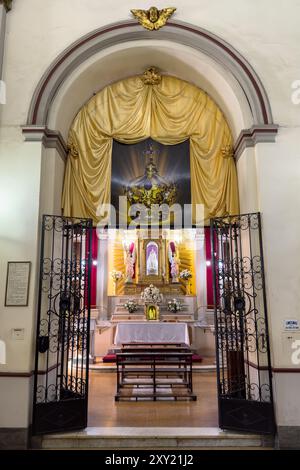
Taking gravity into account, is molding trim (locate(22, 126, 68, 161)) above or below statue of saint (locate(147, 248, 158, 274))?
above

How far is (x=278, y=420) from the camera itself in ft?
14.9

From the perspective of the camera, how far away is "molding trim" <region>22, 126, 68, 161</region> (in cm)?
527

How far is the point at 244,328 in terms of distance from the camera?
502cm

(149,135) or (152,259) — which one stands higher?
(149,135)

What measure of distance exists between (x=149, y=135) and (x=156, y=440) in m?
4.53

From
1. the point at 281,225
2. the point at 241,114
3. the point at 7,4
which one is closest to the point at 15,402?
the point at 281,225

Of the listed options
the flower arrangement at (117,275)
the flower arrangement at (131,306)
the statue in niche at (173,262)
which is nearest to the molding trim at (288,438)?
the flower arrangement at (131,306)

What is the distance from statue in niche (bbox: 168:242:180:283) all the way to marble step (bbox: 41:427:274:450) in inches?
269

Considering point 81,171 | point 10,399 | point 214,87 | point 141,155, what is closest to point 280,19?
point 214,87

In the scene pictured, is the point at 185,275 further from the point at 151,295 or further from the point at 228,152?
the point at 228,152

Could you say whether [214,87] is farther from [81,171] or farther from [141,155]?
[81,171]

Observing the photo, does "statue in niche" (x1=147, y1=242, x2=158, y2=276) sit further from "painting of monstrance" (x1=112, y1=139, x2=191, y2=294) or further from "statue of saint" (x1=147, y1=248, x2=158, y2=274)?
Result: "painting of monstrance" (x1=112, y1=139, x2=191, y2=294)

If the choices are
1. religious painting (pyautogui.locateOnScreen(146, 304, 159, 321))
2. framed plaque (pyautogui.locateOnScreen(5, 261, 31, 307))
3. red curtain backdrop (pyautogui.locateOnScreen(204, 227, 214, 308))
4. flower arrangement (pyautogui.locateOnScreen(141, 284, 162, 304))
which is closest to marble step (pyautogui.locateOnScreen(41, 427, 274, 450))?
framed plaque (pyautogui.locateOnScreen(5, 261, 31, 307))

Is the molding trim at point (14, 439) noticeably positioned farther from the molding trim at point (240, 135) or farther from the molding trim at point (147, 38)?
the molding trim at point (147, 38)
